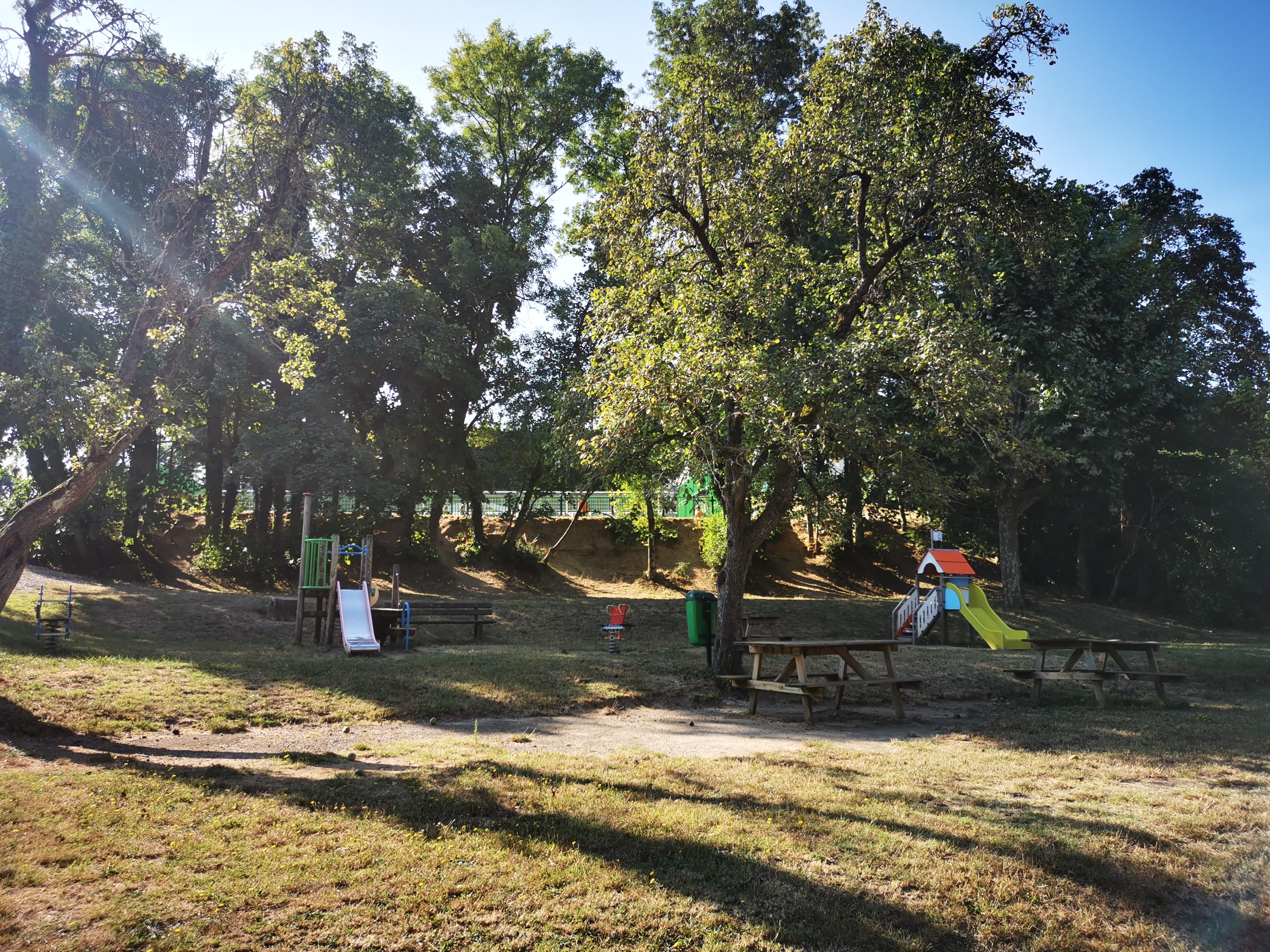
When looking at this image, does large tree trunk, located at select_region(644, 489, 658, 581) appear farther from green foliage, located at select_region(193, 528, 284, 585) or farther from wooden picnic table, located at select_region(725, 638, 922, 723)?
wooden picnic table, located at select_region(725, 638, 922, 723)

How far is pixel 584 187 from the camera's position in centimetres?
2666

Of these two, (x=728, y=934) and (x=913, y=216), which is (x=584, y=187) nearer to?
(x=913, y=216)

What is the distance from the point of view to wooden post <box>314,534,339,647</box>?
15.0 meters

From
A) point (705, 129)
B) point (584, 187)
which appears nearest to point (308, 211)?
point (705, 129)

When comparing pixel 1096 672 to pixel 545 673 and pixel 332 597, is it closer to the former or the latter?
pixel 545 673

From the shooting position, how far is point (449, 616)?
18.8m

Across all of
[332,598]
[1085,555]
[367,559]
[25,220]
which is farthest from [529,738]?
[1085,555]

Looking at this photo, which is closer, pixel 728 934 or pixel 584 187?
pixel 728 934

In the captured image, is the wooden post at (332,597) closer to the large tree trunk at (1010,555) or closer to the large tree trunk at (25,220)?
the large tree trunk at (25,220)

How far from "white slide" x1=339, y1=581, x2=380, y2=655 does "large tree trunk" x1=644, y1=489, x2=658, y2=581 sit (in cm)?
1385

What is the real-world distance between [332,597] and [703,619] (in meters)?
6.89

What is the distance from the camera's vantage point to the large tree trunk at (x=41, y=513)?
8.55 m

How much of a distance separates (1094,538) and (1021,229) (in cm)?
2096

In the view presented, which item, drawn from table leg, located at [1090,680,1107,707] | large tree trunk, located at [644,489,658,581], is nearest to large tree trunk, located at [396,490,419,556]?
large tree trunk, located at [644,489,658,581]
